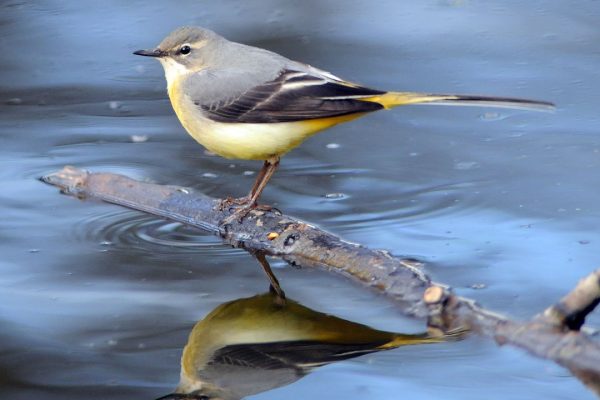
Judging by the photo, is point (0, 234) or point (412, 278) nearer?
point (412, 278)

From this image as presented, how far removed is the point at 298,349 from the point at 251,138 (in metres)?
1.38

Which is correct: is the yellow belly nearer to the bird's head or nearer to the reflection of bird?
the bird's head

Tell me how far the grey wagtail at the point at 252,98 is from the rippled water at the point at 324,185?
562 mm

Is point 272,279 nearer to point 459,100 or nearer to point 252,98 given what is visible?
point 252,98

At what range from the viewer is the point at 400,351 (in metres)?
4.68

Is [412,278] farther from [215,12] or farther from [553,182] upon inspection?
[215,12]

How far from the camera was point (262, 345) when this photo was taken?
4.82 metres

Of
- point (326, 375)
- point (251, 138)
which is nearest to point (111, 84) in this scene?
point (251, 138)

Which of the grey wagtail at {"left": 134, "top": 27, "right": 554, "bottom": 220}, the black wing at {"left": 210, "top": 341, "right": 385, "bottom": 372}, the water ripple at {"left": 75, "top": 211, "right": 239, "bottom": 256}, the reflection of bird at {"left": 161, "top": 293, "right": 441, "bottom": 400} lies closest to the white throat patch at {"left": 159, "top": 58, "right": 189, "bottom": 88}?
the grey wagtail at {"left": 134, "top": 27, "right": 554, "bottom": 220}

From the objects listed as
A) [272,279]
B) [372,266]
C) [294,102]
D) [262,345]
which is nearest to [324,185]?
[294,102]

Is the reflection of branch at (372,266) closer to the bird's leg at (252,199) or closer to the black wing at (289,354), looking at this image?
the bird's leg at (252,199)

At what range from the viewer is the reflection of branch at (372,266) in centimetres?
400

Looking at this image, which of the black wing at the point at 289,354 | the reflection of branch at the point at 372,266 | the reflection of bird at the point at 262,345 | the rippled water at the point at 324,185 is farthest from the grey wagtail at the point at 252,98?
the black wing at the point at 289,354

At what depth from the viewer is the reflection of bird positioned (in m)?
4.50
